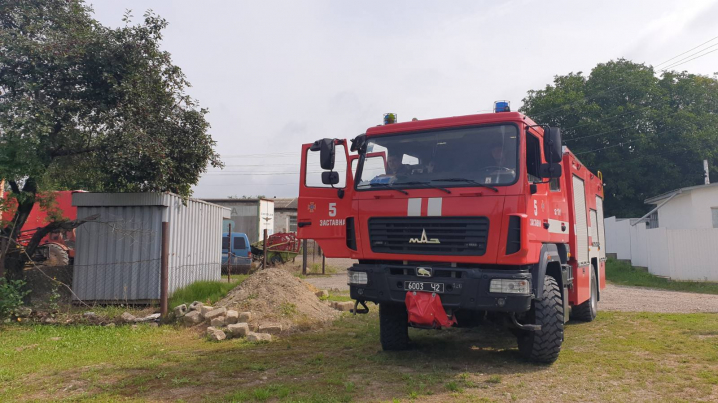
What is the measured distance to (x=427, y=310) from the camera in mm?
5934

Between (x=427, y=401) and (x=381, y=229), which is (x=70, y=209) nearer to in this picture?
(x=381, y=229)

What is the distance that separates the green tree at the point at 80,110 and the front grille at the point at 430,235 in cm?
603

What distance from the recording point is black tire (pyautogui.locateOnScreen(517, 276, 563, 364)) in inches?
244

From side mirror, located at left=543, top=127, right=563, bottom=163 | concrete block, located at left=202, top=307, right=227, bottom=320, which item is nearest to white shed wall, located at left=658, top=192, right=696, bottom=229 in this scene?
side mirror, located at left=543, top=127, right=563, bottom=163

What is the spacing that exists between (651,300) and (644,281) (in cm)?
572

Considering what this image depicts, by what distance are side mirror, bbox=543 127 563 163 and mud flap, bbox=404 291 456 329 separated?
2.09 metres

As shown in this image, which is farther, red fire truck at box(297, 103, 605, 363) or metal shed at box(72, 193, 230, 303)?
metal shed at box(72, 193, 230, 303)

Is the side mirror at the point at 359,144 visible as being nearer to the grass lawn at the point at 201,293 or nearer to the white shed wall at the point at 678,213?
the grass lawn at the point at 201,293

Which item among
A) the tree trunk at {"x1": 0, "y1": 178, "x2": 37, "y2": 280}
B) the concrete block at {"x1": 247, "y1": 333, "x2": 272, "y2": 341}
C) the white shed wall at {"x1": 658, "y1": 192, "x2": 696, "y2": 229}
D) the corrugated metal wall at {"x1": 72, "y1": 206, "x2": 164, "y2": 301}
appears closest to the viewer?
the concrete block at {"x1": 247, "y1": 333, "x2": 272, "y2": 341}

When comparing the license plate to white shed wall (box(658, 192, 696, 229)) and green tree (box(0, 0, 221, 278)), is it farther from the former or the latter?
white shed wall (box(658, 192, 696, 229))

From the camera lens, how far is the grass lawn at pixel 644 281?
653 inches

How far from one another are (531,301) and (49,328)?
8.19 m

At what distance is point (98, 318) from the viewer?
9.61 meters

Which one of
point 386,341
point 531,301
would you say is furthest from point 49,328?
point 531,301
